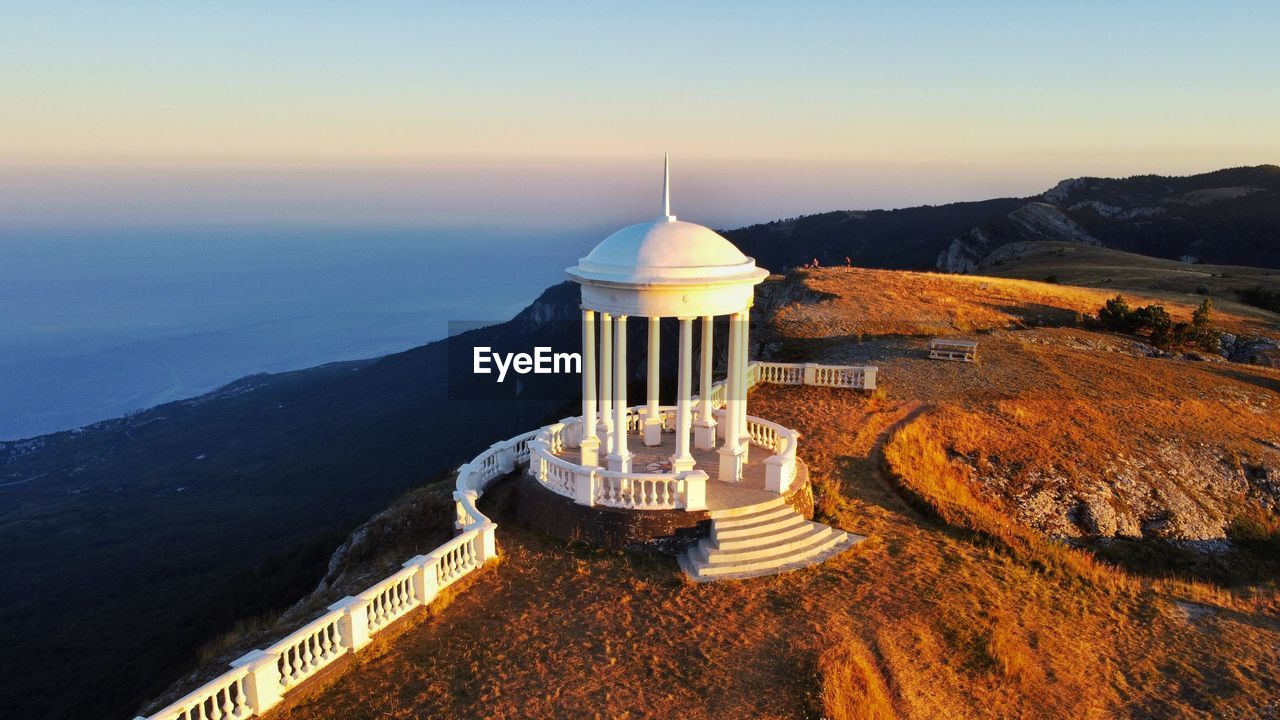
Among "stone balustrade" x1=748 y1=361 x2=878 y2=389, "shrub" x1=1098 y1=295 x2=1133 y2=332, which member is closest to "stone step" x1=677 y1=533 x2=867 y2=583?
"stone balustrade" x1=748 y1=361 x2=878 y2=389

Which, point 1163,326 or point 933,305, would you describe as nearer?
point 1163,326

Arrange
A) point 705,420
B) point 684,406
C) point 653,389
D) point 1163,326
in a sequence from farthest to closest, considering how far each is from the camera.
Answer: point 1163,326 < point 705,420 < point 653,389 < point 684,406

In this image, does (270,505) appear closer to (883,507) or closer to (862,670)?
(883,507)

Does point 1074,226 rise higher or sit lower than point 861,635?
higher

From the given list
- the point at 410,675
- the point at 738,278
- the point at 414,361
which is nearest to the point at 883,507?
the point at 738,278

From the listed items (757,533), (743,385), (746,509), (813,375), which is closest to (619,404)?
(743,385)

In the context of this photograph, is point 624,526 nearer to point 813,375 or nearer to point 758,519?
point 758,519

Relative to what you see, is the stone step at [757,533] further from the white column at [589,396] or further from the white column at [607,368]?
the white column at [589,396]
